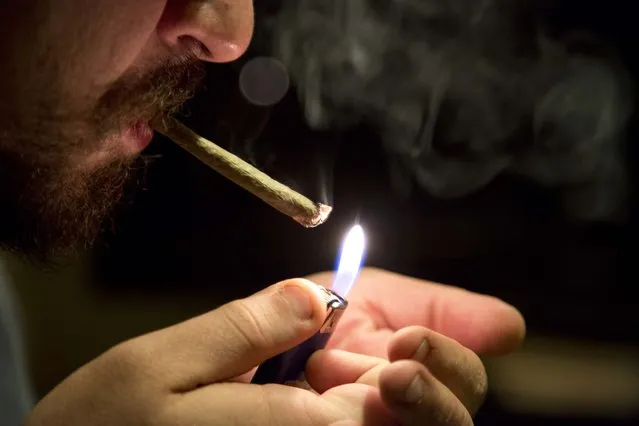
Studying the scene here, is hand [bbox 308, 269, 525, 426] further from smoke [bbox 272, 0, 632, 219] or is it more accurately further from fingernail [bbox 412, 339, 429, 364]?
smoke [bbox 272, 0, 632, 219]

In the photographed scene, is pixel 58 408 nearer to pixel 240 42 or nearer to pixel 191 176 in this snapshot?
pixel 240 42

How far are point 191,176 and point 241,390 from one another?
1.29 m

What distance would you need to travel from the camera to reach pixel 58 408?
0.69 meters

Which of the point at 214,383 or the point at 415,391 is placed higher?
the point at 415,391

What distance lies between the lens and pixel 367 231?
1.83 m

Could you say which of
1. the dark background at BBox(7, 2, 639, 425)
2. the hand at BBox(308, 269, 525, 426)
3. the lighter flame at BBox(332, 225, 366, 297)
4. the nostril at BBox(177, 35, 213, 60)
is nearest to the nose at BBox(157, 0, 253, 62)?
the nostril at BBox(177, 35, 213, 60)

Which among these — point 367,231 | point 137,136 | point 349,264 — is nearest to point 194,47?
point 137,136

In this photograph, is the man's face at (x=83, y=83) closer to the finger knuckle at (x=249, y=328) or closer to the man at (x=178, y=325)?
the man at (x=178, y=325)

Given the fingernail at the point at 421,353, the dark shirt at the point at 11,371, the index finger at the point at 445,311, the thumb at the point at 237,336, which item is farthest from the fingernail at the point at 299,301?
Result: the dark shirt at the point at 11,371

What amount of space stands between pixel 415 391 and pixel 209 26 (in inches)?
19.8

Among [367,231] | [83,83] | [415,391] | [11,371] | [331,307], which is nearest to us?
[415,391]

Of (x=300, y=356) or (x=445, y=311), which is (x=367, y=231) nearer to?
(x=445, y=311)

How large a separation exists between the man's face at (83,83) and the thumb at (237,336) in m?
0.32

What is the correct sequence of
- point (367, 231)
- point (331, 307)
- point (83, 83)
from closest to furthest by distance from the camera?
point (331, 307)
point (83, 83)
point (367, 231)
